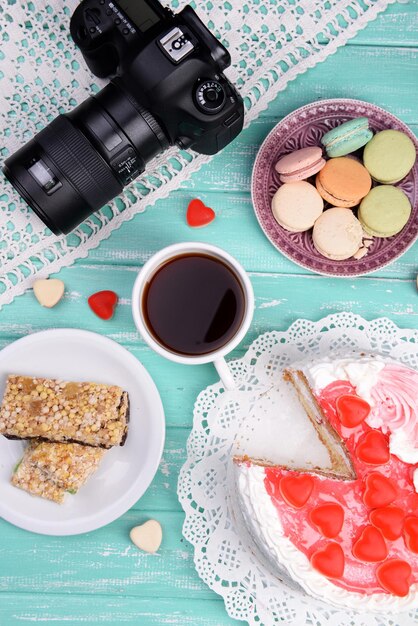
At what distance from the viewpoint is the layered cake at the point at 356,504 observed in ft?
3.57

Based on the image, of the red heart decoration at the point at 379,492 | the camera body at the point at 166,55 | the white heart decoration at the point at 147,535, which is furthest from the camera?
the white heart decoration at the point at 147,535

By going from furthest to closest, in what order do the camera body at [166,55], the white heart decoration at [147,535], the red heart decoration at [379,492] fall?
the white heart decoration at [147,535], the red heart decoration at [379,492], the camera body at [166,55]

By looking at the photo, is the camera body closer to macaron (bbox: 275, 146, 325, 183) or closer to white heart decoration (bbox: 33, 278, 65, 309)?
macaron (bbox: 275, 146, 325, 183)

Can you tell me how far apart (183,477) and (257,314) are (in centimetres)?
33

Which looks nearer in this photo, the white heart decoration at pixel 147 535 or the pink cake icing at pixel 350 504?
the pink cake icing at pixel 350 504

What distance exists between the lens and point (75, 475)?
117 cm

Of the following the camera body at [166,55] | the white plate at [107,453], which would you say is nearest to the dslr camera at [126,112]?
the camera body at [166,55]

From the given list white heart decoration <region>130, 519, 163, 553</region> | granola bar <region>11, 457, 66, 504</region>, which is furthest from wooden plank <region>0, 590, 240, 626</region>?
granola bar <region>11, 457, 66, 504</region>

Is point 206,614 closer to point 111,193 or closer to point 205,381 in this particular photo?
point 205,381

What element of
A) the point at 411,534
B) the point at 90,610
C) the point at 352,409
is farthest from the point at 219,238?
the point at 90,610

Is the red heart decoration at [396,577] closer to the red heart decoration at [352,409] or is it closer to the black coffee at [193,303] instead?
the red heart decoration at [352,409]

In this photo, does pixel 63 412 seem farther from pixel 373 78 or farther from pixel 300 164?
pixel 373 78

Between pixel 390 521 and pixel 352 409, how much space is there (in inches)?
7.6

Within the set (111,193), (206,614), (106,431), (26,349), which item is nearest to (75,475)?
(106,431)
